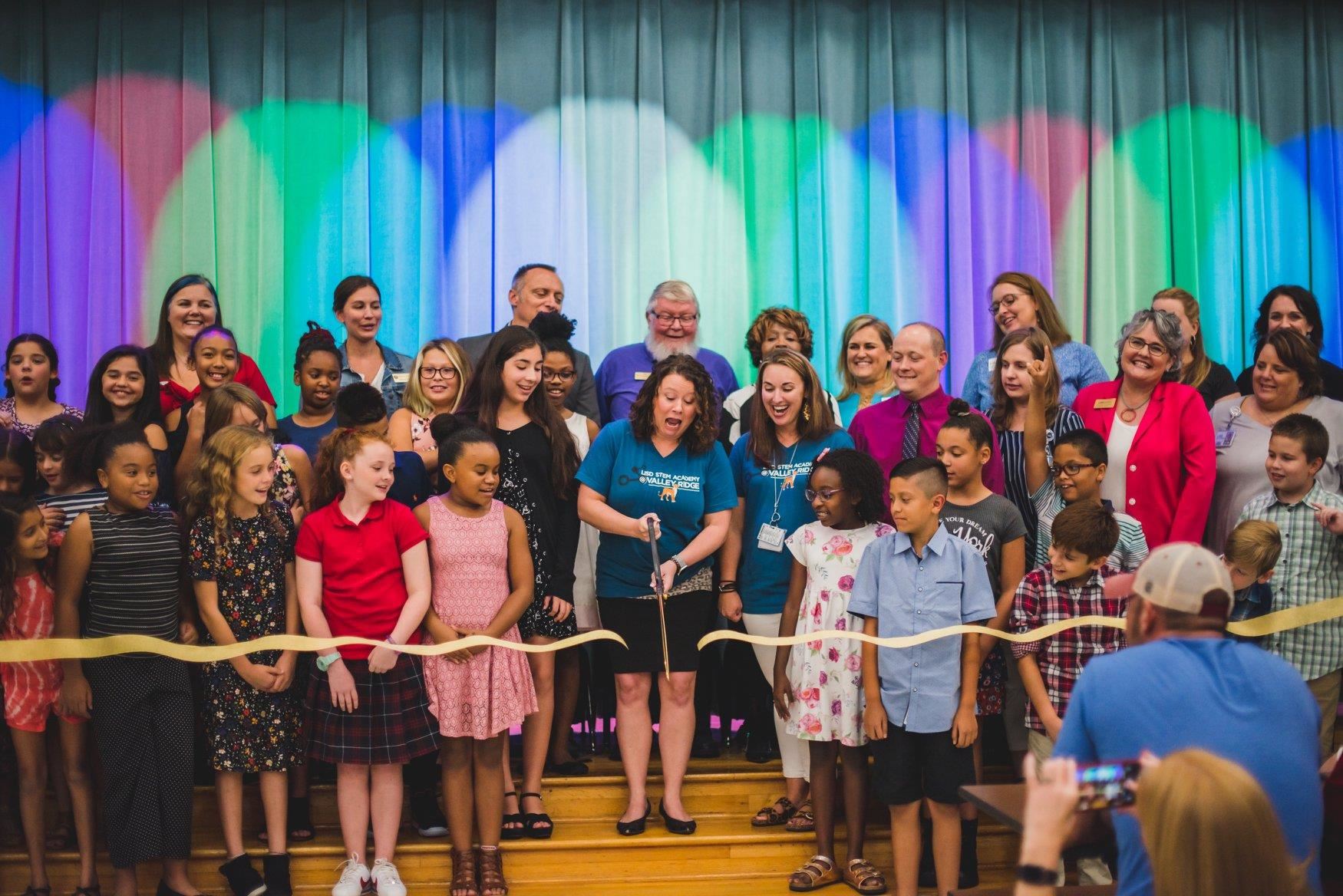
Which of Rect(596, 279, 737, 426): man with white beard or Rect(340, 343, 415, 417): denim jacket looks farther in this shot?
Rect(596, 279, 737, 426): man with white beard

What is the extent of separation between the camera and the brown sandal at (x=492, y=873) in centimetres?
420

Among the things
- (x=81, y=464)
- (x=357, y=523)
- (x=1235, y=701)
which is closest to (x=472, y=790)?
(x=357, y=523)

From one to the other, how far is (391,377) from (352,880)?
6.69 feet

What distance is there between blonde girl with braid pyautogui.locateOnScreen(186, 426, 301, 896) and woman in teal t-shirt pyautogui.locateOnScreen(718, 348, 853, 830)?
1.53 m

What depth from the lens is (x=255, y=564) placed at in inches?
166

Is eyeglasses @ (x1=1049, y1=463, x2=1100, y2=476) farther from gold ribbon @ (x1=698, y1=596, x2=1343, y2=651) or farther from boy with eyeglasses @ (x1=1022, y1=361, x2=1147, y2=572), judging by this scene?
gold ribbon @ (x1=698, y1=596, x2=1343, y2=651)

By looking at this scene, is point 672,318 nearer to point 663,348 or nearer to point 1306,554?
point 663,348

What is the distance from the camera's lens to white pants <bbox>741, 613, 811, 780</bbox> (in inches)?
179

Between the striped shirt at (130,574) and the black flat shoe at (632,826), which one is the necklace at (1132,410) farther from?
the striped shirt at (130,574)

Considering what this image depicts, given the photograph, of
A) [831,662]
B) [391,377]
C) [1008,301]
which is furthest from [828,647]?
[391,377]

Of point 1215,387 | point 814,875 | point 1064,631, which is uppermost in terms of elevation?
point 1215,387

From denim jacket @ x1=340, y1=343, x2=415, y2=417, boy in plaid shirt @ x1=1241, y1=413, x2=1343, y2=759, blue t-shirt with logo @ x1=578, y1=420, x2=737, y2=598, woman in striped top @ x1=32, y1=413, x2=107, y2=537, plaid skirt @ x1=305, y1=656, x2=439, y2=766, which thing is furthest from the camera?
denim jacket @ x1=340, y1=343, x2=415, y2=417

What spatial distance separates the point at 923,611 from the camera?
4.08m

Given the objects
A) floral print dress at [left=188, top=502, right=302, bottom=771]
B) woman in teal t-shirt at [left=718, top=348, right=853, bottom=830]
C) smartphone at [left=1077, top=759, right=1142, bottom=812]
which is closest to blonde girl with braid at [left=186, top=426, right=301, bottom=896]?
floral print dress at [left=188, top=502, right=302, bottom=771]
